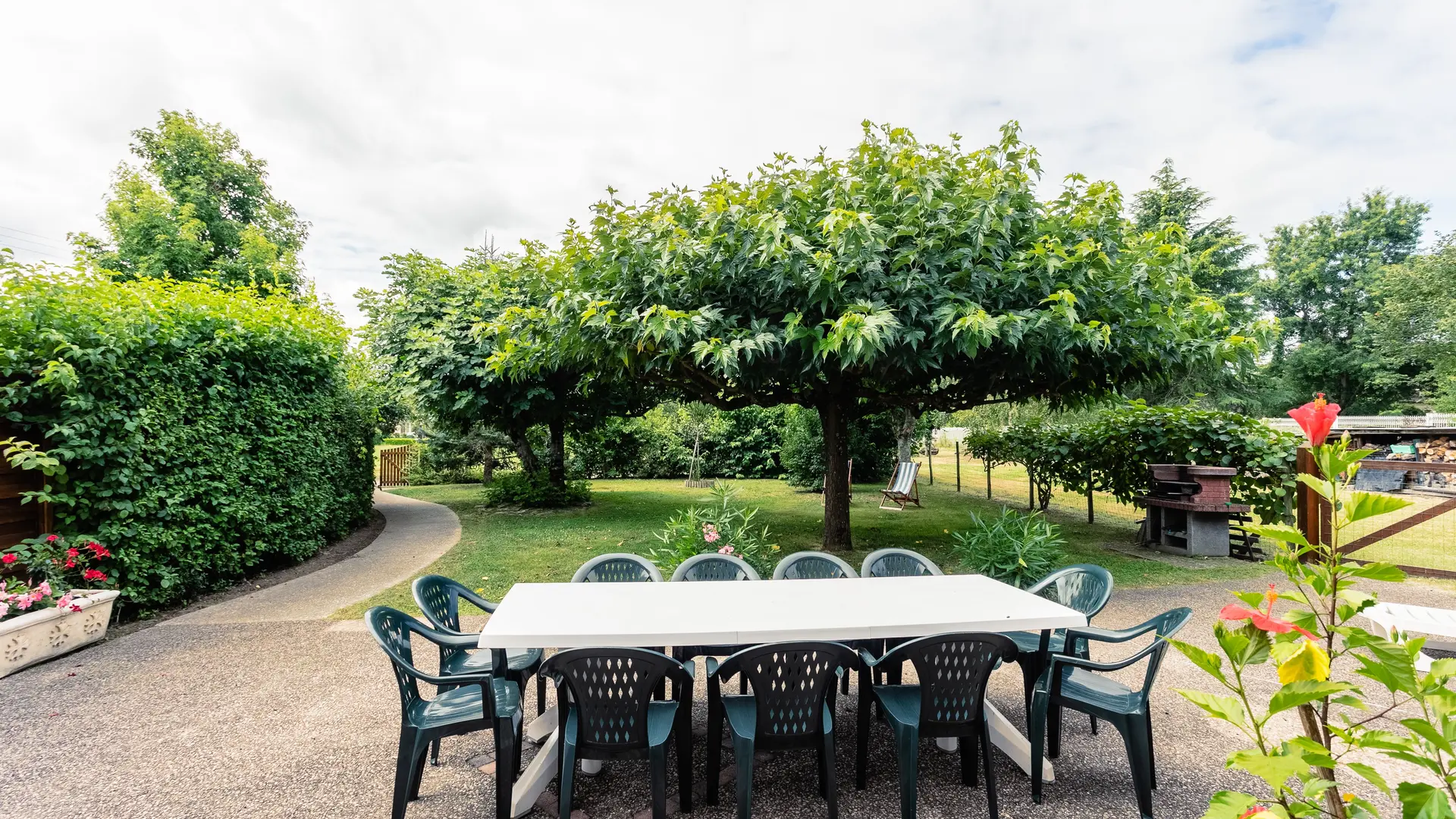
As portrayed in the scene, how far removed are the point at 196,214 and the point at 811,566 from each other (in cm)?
2377

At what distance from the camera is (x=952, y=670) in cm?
260

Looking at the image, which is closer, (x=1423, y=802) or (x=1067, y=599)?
(x=1423, y=802)

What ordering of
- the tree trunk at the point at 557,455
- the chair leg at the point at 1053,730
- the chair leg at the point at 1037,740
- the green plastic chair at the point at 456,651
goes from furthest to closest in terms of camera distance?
1. the tree trunk at the point at 557,455
2. the green plastic chair at the point at 456,651
3. the chair leg at the point at 1053,730
4. the chair leg at the point at 1037,740

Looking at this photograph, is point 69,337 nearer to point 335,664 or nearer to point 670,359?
point 335,664

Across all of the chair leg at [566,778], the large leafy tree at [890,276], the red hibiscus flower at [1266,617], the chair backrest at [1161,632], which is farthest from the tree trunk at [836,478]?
the red hibiscus flower at [1266,617]

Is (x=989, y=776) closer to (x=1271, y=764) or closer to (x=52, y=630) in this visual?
(x=1271, y=764)

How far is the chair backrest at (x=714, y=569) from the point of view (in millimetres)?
3973

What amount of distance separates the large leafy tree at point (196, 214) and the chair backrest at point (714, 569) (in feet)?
52.8

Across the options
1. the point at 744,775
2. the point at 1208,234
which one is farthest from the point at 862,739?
the point at 1208,234

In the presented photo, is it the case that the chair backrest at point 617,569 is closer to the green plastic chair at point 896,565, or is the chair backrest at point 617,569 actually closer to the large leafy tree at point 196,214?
the green plastic chair at point 896,565

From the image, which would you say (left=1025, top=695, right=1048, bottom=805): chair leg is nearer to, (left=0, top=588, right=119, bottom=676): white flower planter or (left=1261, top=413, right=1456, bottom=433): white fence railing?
(left=0, top=588, right=119, bottom=676): white flower planter

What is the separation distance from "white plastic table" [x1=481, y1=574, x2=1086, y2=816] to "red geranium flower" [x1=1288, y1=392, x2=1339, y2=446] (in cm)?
191

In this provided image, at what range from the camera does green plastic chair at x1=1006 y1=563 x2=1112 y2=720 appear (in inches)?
120

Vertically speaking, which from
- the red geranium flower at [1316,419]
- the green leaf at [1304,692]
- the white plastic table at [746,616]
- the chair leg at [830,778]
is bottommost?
the chair leg at [830,778]
